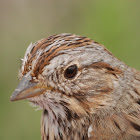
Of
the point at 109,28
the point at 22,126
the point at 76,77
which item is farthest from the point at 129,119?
the point at 109,28

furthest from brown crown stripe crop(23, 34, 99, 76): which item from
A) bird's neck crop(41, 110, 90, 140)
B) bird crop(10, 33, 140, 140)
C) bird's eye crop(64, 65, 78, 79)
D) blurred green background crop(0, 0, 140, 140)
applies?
blurred green background crop(0, 0, 140, 140)

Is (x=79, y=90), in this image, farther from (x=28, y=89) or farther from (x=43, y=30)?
(x=43, y=30)

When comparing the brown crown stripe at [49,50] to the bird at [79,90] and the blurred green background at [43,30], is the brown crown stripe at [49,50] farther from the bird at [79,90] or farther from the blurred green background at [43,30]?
the blurred green background at [43,30]

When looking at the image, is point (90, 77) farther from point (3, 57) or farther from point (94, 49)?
point (3, 57)

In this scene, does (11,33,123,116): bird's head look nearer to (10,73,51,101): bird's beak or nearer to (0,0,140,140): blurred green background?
(10,73,51,101): bird's beak

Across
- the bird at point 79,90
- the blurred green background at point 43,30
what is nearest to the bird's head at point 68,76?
the bird at point 79,90

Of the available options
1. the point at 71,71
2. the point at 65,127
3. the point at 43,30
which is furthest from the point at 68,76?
the point at 43,30
